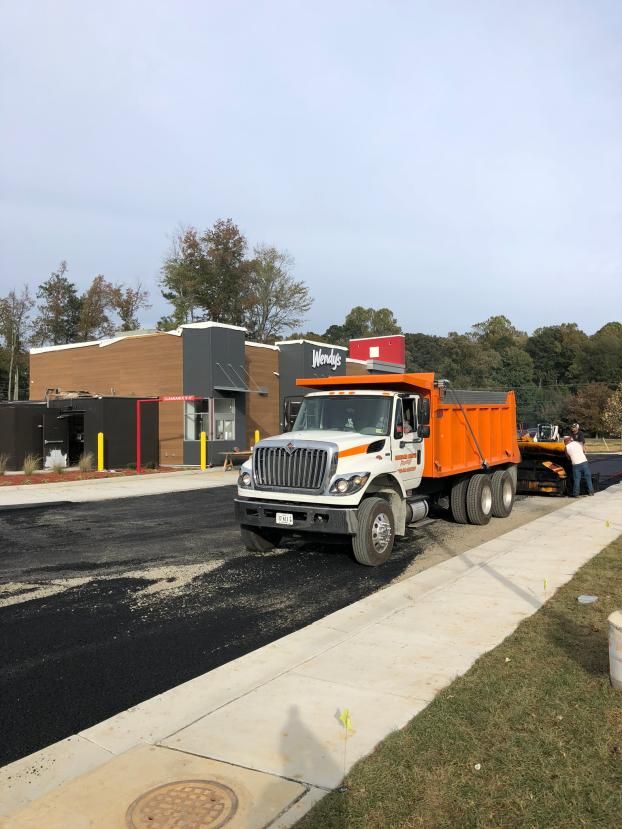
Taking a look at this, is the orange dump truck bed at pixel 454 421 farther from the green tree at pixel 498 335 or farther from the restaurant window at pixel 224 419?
the green tree at pixel 498 335

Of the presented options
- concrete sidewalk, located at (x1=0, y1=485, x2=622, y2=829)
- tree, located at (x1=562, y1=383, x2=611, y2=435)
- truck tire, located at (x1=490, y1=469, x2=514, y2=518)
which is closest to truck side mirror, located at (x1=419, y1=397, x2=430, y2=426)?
concrete sidewalk, located at (x1=0, y1=485, x2=622, y2=829)

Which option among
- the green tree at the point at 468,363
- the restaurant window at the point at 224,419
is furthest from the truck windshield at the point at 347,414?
the green tree at the point at 468,363

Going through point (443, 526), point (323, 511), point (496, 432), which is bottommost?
point (443, 526)

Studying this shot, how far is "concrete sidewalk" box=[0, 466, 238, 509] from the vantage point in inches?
687

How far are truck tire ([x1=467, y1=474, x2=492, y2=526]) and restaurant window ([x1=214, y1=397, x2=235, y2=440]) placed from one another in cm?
1750

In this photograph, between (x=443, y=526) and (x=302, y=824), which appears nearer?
(x=302, y=824)

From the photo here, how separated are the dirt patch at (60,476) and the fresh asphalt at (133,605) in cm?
862

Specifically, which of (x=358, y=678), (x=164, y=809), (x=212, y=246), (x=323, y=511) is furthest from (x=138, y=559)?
(x=212, y=246)

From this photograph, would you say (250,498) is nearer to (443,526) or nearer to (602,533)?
A: (443,526)

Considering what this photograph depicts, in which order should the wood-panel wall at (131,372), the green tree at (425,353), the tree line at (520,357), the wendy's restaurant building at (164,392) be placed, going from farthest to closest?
the green tree at (425,353) < the tree line at (520,357) < the wood-panel wall at (131,372) < the wendy's restaurant building at (164,392)

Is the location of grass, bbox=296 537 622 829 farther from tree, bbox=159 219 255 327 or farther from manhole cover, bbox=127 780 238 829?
tree, bbox=159 219 255 327

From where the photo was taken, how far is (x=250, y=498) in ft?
31.0

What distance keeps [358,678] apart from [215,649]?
1.44 meters

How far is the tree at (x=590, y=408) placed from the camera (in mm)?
72062
